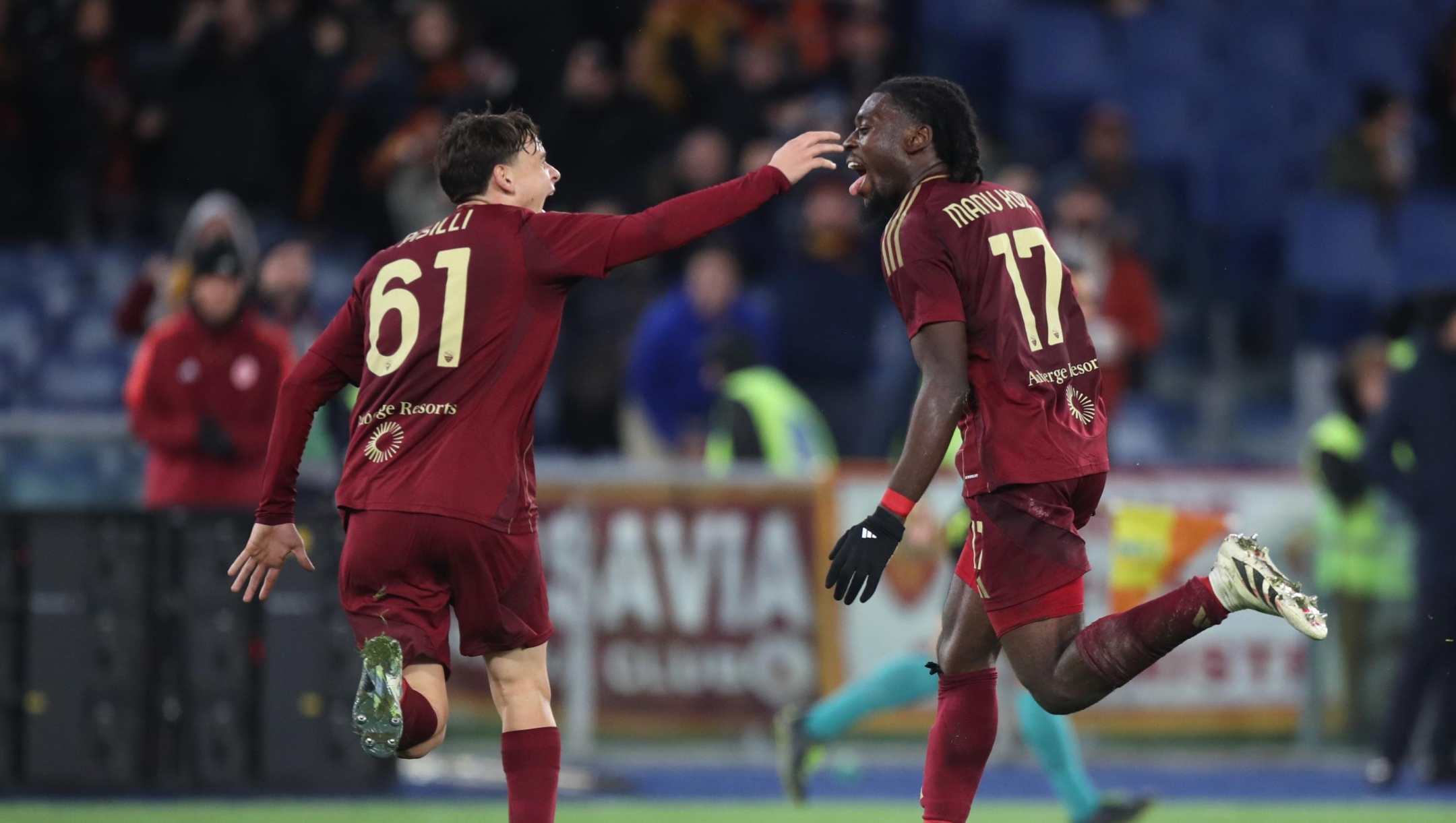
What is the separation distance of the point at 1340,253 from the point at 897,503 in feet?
32.9

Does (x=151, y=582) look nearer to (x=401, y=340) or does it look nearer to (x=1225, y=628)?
(x=401, y=340)

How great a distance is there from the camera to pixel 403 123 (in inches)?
512

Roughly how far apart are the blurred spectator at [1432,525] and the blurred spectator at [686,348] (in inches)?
150

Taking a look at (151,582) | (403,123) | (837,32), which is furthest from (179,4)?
(151,582)

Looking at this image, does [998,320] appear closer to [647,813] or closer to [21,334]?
[647,813]

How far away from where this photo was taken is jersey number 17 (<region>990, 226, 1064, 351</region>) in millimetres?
5242

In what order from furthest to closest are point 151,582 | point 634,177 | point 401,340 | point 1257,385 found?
1. point 1257,385
2. point 634,177
3. point 151,582
4. point 401,340

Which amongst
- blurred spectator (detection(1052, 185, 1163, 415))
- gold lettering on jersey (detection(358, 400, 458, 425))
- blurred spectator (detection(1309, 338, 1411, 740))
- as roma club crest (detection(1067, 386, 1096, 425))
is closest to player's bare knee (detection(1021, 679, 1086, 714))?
as roma club crest (detection(1067, 386, 1096, 425))

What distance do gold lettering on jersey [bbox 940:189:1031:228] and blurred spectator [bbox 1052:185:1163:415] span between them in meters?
6.52

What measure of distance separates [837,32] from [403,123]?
3.48m

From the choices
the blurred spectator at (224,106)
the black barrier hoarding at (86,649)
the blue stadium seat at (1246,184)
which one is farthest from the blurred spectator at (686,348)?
the blue stadium seat at (1246,184)

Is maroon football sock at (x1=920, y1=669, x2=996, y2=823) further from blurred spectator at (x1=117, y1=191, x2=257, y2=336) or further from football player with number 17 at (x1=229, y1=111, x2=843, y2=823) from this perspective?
blurred spectator at (x1=117, y1=191, x2=257, y2=336)

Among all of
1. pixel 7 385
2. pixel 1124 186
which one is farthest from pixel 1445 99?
pixel 7 385

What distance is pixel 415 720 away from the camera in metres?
5.02
